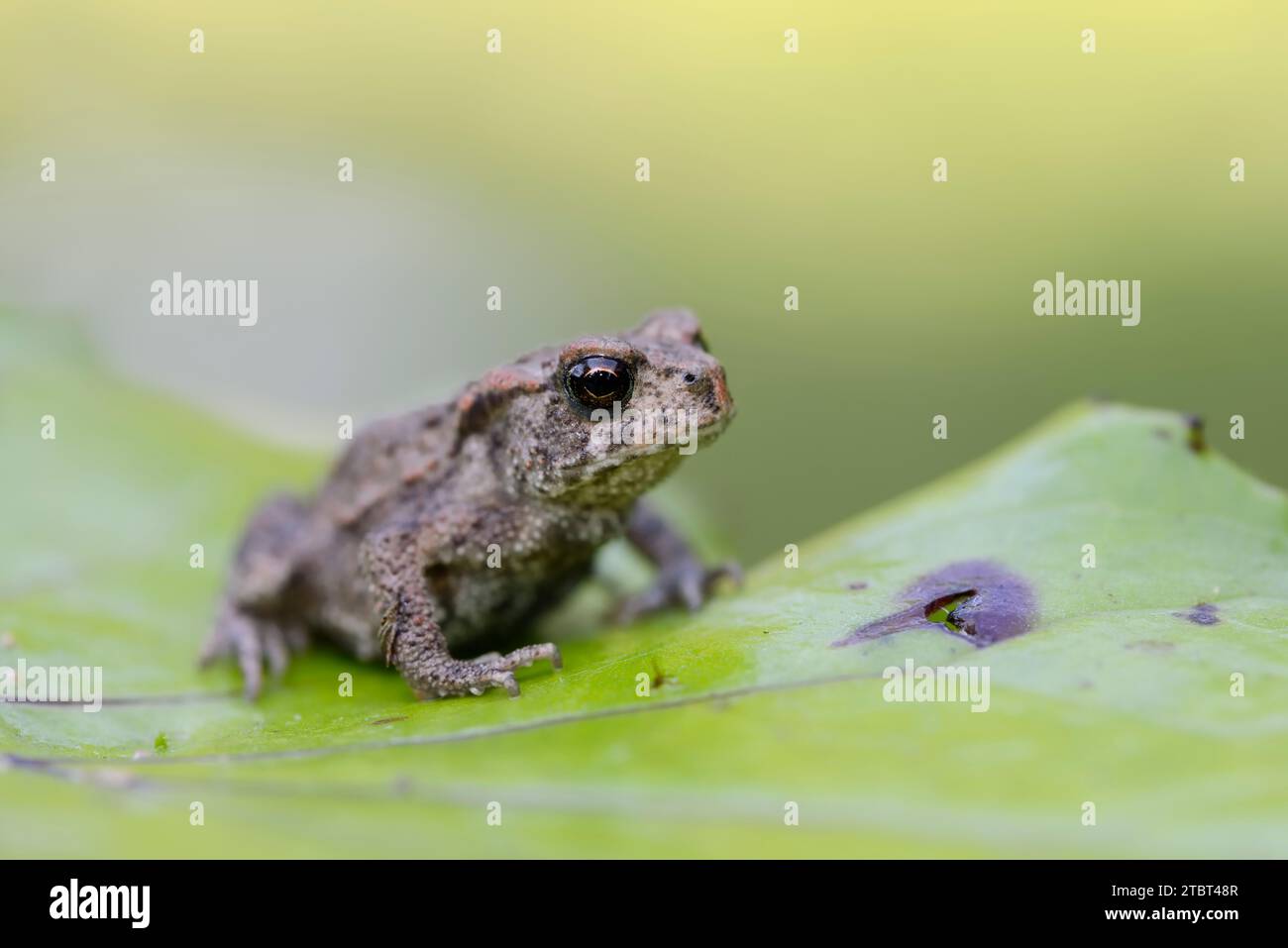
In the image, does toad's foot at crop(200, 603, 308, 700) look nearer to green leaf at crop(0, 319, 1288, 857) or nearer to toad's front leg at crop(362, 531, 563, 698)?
green leaf at crop(0, 319, 1288, 857)

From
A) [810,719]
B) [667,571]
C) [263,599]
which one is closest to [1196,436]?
[810,719]

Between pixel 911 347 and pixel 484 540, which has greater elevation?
pixel 911 347

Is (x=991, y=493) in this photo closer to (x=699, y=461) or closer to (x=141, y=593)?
(x=141, y=593)

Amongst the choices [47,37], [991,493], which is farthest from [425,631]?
[47,37]

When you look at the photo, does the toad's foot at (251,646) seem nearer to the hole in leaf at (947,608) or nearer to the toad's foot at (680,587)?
the toad's foot at (680,587)

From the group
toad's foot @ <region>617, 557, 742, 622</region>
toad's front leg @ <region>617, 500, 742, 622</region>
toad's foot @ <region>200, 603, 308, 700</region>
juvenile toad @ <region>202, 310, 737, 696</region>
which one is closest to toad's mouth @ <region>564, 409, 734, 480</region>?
juvenile toad @ <region>202, 310, 737, 696</region>

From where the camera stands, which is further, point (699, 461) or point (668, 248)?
point (668, 248)

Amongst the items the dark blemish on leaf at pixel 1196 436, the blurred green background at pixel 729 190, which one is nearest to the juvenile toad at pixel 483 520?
the dark blemish on leaf at pixel 1196 436
